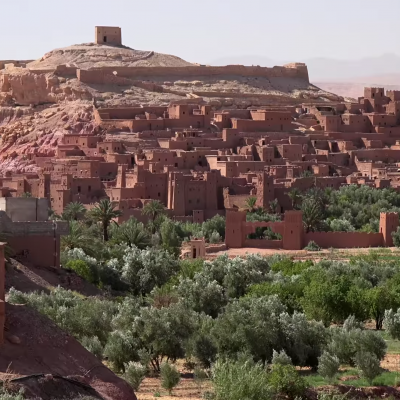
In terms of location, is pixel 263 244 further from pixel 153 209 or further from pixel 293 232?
pixel 153 209

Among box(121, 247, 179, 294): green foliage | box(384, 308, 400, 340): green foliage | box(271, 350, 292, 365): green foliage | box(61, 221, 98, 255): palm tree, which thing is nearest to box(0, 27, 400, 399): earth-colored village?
box(61, 221, 98, 255): palm tree

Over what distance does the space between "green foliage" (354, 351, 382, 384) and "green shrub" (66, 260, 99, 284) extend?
947cm

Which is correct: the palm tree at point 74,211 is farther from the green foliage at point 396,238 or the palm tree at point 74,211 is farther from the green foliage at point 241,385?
the green foliage at point 241,385

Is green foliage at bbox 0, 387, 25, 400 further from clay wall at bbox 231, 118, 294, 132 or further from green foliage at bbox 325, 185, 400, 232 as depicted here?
clay wall at bbox 231, 118, 294, 132

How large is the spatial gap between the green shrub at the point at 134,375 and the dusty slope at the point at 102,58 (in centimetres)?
6064

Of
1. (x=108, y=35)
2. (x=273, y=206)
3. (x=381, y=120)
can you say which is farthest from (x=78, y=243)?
(x=108, y=35)

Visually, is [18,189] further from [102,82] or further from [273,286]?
[273,286]

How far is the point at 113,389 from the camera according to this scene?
1516 cm

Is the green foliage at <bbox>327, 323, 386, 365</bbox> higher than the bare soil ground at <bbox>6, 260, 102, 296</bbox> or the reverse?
the reverse

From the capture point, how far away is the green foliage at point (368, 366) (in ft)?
73.8

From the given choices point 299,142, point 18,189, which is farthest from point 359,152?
point 18,189

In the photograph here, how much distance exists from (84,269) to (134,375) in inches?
460

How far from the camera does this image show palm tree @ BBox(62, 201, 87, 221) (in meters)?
51.3

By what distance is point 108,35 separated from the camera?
293ft
